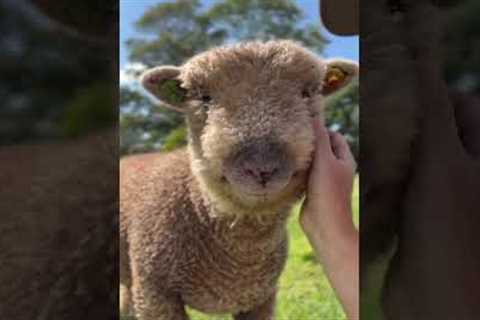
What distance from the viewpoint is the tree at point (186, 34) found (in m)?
1.41

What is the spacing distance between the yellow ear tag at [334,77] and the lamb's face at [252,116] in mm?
12

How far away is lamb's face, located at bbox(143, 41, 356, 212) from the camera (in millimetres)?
1312

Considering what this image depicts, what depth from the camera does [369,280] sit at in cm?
149

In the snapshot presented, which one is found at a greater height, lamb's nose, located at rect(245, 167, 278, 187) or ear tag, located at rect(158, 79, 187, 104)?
ear tag, located at rect(158, 79, 187, 104)

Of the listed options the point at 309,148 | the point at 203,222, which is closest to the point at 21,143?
the point at 203,222

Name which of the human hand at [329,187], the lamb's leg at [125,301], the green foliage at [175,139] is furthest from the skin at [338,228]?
the lamb's leg at [125,301]

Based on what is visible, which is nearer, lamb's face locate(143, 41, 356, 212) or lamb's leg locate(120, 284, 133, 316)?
lamb's face locate(143, 41, 356, 212)

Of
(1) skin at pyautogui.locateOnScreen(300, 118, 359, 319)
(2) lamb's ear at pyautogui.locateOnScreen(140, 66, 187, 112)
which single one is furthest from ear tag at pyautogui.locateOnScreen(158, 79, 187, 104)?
(1) skin at pyautogui.locateOnScreen(300, 118, 359, 319)

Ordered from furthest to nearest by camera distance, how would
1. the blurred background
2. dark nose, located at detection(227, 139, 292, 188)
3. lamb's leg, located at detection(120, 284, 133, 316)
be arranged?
lamb's leg, located at detection(120, 284, 133, 316)
the blurred background
dark nose, located at detection(227, 139, 292, 188)

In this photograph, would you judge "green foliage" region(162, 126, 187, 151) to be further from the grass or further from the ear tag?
the grass

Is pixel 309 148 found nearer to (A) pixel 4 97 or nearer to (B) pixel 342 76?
(B) pixel 342 76

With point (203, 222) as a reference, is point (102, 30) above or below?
above

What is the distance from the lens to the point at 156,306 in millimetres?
1449

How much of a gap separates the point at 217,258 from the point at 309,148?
1.02 ft
